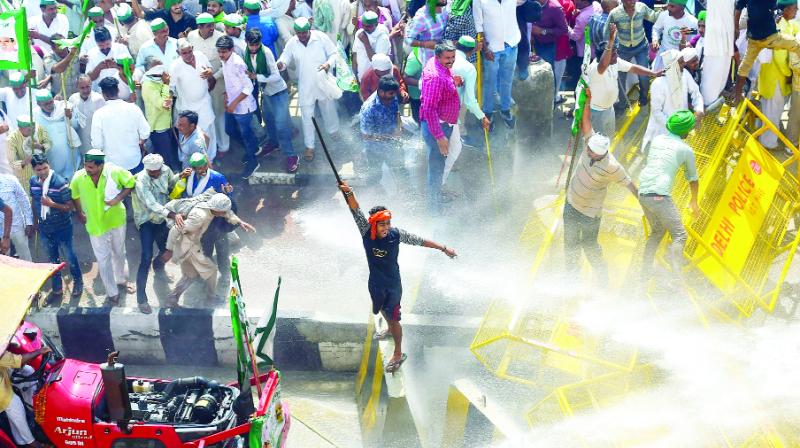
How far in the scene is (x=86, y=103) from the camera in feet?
36.6

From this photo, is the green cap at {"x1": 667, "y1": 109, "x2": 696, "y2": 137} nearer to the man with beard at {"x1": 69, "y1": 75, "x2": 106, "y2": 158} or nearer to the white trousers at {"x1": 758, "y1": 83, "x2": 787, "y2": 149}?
the white trousers at {"x1": 758, "y1": 83, "x2": 787, "y2": 149}

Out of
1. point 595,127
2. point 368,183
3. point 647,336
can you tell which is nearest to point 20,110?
point 368,183

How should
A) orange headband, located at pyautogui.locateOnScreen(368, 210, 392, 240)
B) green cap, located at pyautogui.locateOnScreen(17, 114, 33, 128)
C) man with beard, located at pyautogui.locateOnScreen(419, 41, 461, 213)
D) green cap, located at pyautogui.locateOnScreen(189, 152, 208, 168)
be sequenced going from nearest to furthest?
orange headband, located at pyautogui.locateOnScreen(368, 210, 392, 240), green cap, located at pyautogui.locateOnScreen(189, 152, 208, 168), man with beard, located at pyautogui.locateOnScreen(419, 41, 461, 213), green cap, located at pyautogui.locateOnScreen(17, 114, 33, 128)

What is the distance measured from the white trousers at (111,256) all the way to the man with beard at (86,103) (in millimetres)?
1690

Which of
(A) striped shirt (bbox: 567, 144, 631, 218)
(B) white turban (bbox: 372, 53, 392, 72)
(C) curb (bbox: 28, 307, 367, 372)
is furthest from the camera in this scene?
(B) white turban (bbox: 372, 53, 392, 72)

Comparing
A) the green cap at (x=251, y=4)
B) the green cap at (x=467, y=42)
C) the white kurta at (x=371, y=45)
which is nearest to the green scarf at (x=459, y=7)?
the green cap at (x=467, y=42)

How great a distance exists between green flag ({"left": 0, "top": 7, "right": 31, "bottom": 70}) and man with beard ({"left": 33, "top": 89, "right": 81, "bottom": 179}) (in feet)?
1.22

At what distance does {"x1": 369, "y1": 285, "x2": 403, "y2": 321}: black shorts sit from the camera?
849 cm

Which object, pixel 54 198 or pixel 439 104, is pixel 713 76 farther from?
pixel 54 198

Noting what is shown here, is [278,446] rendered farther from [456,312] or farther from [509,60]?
[509,60]

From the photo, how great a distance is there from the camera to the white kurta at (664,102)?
10.5 metres

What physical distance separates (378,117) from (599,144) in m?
2.91

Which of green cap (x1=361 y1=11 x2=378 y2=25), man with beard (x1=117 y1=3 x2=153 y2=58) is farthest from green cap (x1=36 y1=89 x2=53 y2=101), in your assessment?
green cap (x1=361 y1=11 x2=378 y2=25)

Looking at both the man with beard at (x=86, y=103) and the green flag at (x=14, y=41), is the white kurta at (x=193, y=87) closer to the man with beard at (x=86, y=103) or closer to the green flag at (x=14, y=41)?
the man with beard at (x=86, y=103)
